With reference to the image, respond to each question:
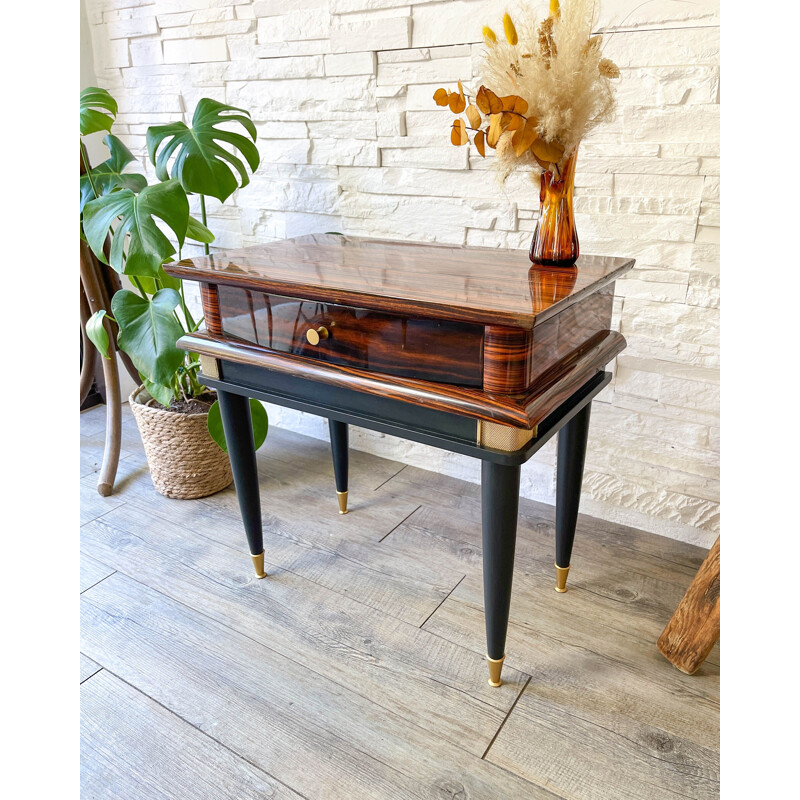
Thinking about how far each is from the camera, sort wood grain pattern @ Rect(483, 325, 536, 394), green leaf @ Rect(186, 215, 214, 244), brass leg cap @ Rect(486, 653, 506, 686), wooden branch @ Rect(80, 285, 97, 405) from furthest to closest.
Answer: wooden branch @ Rect(80, 285, 97, 405) → green leaf @ Rect(186, 215, 214, 244) → brass leg cap @ Rect(486, 653, 506, 686) → wood grain pattern @ Rect(483, 325, 536, 394)

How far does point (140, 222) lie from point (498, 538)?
1.04 meters

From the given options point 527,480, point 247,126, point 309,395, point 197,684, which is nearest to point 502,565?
point 309,395

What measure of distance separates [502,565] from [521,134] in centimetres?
73

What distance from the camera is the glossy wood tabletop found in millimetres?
947

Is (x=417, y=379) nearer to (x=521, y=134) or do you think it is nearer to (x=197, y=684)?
(x=521, y=134)

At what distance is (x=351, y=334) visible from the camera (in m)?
1.08

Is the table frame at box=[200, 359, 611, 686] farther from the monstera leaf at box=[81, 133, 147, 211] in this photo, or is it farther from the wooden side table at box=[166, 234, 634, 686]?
the monstera leaf at box=[81, 133, 147, 211]

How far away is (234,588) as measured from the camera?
5.07 ft

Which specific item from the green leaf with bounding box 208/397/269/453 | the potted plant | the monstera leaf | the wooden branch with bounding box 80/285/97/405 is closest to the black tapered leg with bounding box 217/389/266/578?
the green leaf with bounding box 208/397/269/453

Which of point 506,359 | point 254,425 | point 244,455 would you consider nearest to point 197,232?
point 254,425

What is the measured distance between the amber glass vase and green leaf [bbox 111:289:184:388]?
90 cm

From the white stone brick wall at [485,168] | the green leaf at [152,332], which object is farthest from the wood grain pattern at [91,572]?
the white stone brick wall at [485,168]

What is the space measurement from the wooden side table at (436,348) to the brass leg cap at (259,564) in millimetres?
355

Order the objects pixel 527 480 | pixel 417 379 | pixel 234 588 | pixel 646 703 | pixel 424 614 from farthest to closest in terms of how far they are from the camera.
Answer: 1. pixel 527 480
2. pixel 234 588
3. pixel 424 614
4. pixel 646 703
5. pixel 417 379
